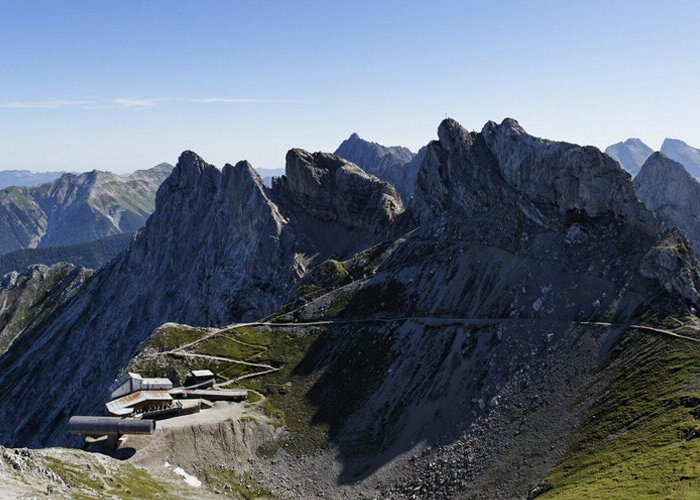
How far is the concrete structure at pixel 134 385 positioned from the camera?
116 metres

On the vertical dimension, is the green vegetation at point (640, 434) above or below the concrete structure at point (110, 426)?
above

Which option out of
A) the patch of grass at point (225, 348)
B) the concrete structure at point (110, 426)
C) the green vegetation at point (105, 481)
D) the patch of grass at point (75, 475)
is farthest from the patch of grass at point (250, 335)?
the patch of grass at point (75, 475)

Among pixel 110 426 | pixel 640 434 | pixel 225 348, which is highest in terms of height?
pixel 640 434

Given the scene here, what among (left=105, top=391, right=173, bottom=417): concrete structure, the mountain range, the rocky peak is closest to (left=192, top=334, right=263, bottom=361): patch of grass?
the mountain range

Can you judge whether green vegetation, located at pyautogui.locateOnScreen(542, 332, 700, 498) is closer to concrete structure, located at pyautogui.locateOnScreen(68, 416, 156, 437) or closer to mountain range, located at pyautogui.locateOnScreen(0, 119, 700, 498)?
mountain range, located at pyautogui.locateOnScreen(0, 119, 700, 498)

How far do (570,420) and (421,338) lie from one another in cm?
3979

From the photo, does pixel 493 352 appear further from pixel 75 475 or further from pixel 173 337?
pixel 173 337

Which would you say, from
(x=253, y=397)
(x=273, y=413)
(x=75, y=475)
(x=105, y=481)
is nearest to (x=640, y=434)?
(x=273, y=413)

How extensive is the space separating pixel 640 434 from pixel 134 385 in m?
84.6

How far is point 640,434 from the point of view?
84.9 metres

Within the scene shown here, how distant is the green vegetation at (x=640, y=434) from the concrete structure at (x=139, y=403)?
66059mm

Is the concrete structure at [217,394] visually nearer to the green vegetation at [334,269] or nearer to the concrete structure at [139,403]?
the concrete structure at [139,403]

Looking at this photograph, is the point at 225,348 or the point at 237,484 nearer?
the point at 237,484

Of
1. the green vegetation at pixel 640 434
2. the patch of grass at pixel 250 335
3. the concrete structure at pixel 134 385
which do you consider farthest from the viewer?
the patch of grass at pixel 250 335
